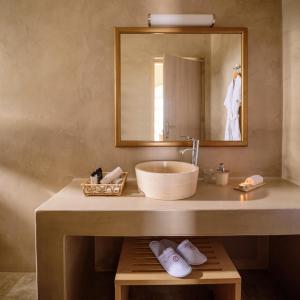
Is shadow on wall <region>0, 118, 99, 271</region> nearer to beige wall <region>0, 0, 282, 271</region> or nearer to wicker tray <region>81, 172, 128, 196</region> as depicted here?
beige wall <region>0, 0, 282, 271</region>

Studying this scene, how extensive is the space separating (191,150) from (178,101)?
0.36 metres

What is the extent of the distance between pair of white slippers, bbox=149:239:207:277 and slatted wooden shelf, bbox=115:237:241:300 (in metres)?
0.02

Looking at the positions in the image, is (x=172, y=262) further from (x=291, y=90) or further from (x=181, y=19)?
(x=181, y=19)

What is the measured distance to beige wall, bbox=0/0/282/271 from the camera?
187 centimetres

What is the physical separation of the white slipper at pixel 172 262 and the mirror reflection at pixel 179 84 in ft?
2.49

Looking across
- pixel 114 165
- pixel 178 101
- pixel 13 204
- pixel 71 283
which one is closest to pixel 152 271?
pixel 71 283

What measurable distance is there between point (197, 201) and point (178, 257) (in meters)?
0.30

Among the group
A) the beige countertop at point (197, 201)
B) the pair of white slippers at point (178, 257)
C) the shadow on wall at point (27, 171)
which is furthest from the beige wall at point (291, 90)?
the shadow on wall at point (27, 171)

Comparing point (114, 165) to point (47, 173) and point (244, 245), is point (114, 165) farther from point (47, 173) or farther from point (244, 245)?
point (244, 245)

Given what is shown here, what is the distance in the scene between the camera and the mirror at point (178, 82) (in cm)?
185

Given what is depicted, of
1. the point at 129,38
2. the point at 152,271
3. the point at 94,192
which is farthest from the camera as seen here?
the point at 129,38

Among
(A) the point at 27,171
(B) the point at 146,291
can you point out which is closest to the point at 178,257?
(B) the point at 146,291

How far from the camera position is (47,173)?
1.94 meters

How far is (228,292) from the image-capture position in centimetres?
136
